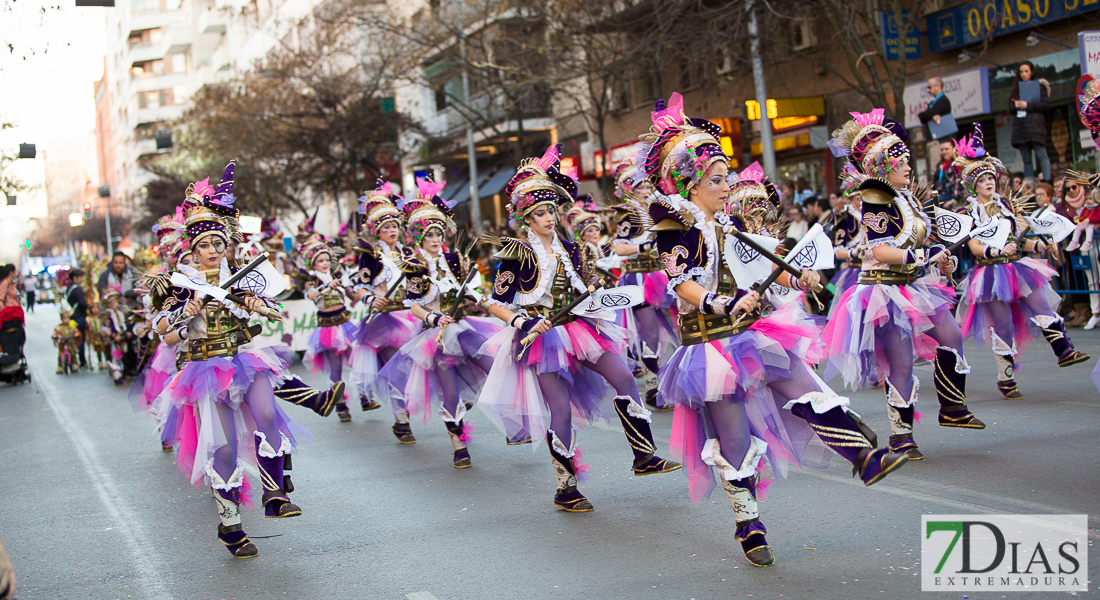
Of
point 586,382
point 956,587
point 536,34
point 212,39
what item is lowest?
point 956,587

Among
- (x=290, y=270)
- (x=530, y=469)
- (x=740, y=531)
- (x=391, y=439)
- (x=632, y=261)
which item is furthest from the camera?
(x=290, y=270)

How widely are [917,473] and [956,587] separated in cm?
218

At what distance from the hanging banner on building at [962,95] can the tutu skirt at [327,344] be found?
12357mm

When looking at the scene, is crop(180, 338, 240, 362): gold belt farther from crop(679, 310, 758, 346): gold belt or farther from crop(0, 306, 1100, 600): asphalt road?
crop(679, 310, 758, 346): gold belt

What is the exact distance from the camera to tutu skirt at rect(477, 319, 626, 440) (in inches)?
270

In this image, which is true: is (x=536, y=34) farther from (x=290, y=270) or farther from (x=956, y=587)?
(x=956, y=587)

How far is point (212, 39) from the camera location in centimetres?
8956

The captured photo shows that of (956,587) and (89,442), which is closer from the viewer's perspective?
(956,587)

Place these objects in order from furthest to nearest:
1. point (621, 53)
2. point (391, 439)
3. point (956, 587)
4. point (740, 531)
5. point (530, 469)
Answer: point (621, 53) → point (391, 439) → point (530, 469) → point (740, 531) → point (956, 587)

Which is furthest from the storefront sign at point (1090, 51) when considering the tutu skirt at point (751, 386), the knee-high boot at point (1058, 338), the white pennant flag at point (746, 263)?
the white pennant flag at point (746, 263)

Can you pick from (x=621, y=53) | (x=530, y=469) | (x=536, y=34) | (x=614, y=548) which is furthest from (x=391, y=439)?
(x=536, y=34)

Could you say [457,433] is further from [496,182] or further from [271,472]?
[496,182]

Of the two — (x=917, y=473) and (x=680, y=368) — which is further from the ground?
(x=680, y=368)

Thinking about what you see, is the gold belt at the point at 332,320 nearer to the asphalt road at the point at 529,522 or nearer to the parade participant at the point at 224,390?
the asphalt road at the point at 529,522
